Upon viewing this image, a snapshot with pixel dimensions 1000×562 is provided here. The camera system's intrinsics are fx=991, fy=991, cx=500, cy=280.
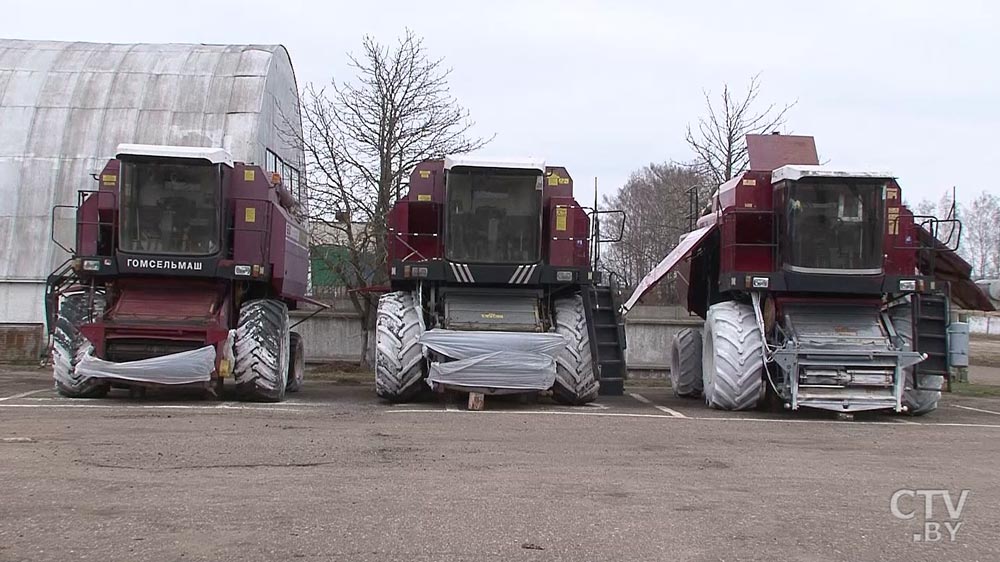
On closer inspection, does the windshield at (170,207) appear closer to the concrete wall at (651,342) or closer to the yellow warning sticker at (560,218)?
the yellow warning sticker at (560,218)

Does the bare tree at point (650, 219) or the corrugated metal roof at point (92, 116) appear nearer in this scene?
the corrugated metal roof at point (92, 116)

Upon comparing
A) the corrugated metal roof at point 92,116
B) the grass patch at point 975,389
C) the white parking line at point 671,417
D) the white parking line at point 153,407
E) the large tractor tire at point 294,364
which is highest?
the corrugated metal roof at point 92,116

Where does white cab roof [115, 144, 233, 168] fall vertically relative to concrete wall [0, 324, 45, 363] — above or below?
above

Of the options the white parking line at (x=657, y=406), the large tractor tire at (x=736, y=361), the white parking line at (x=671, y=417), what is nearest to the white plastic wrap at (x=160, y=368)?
the white parking line at (x=671, y=417)

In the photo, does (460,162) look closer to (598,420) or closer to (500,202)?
(500,202)

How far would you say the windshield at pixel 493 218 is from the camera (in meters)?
14.6

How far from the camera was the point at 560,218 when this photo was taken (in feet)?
48.4

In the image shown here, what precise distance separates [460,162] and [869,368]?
6.41 m

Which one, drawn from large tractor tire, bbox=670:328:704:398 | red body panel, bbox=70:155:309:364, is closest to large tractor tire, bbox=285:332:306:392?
red body panel, bbox=70:155:309:364

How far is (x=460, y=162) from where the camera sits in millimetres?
14500

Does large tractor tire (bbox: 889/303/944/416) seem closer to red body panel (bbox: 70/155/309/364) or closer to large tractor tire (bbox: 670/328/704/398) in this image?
large tractor tire (bbox: 670/328/704/398)

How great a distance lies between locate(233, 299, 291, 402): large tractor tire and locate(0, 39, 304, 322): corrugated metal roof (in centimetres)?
1213

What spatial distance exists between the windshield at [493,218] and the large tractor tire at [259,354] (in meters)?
2.78

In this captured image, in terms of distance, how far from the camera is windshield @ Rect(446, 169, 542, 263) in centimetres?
1463
